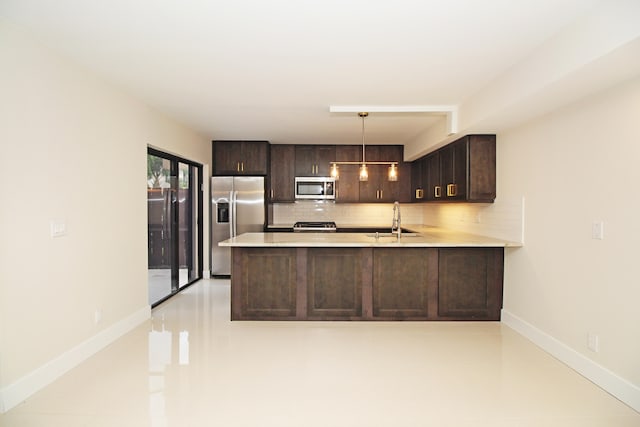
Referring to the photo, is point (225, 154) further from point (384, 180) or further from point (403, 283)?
point (403, 283)

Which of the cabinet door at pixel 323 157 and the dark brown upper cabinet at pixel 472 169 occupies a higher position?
the cabinet door at pixel 323 157

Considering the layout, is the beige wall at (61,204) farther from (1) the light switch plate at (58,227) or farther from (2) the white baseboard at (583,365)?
(2) the white baseboard at (583,365)

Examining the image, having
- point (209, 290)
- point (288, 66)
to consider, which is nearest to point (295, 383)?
point (288, 66)

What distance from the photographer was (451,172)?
15.8 ft

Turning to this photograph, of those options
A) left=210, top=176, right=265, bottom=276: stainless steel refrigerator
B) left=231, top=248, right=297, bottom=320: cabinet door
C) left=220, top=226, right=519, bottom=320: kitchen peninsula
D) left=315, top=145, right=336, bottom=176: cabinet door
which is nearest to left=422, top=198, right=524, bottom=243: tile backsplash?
left=220, top=226, right=519, bottom=320: kitchen peninsula

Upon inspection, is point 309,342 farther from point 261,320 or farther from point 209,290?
point 209,290

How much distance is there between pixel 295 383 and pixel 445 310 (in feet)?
6.89

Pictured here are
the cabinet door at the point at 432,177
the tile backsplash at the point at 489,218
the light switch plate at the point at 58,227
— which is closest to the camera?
the light switch plate at the point at 58,227

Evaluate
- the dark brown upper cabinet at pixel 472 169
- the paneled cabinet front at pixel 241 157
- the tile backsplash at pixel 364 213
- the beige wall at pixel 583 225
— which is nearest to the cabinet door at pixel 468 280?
the beige wall at pixel 583 225

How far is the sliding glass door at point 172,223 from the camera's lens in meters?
4.75

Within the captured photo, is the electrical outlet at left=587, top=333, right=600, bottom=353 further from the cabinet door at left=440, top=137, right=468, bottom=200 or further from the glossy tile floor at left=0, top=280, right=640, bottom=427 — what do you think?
the cabinet door at left=440, top=137, right=468, bottom=200

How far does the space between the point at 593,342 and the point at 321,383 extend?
1.97 metres

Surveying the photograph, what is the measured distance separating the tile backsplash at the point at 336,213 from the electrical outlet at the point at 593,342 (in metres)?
4.45

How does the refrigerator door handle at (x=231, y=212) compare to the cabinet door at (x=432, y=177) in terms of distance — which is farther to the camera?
the refrigerator door handle at (x=231, y=212)
